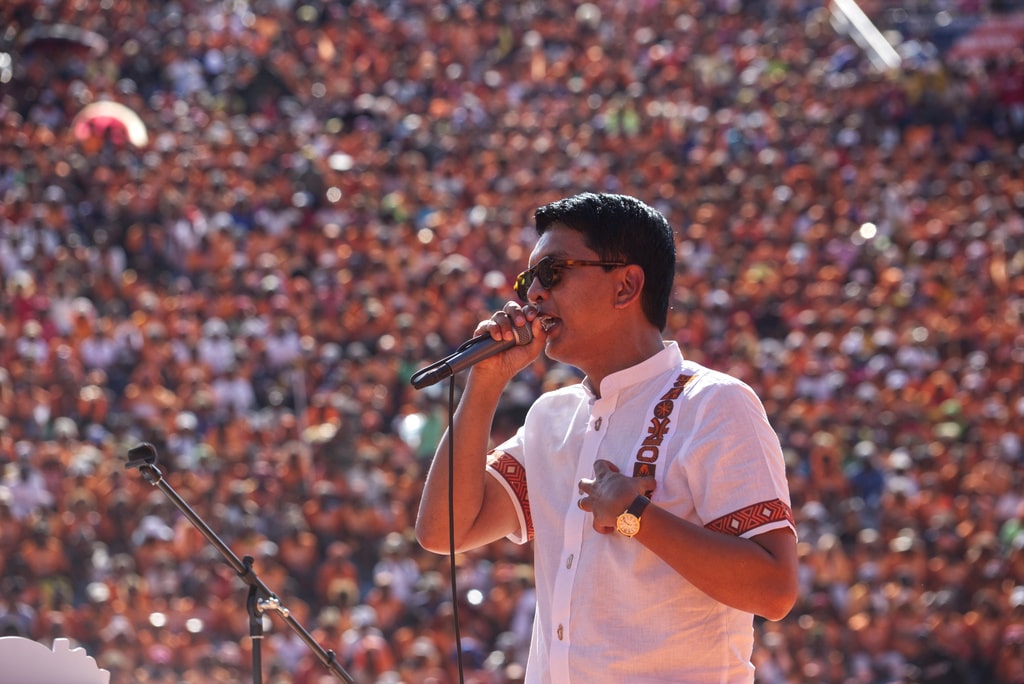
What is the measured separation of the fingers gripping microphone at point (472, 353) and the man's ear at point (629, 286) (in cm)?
18

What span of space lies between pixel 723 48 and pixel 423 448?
8.95 metres

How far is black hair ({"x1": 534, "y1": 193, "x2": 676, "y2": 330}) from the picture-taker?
9.29 feet

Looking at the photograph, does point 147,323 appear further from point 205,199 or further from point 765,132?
point 765,132

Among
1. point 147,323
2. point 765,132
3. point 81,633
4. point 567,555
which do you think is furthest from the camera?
point 765,132

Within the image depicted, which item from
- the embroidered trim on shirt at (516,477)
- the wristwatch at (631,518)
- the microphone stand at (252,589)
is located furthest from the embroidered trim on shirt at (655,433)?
the microphone stand at (252,589)

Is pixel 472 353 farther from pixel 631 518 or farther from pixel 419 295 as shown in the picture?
pixel 419 295

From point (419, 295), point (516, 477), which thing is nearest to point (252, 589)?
point (516, 477)

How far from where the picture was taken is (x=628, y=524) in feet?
8.27

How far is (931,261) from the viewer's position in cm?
1325

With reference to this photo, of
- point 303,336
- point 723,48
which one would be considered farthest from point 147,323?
point 723,48

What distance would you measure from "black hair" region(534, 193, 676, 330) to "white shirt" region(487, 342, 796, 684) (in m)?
0.13

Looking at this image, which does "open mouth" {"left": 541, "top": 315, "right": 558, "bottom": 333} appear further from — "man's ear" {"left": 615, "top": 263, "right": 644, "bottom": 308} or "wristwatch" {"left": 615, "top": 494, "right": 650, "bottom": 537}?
"wristwatch" {"left": 615, "top": 494, "right": 650, "bottom": 537}

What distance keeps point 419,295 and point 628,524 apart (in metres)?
9.09

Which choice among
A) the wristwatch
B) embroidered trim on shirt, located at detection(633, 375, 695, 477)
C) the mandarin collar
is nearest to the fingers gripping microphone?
the mandarin collar
